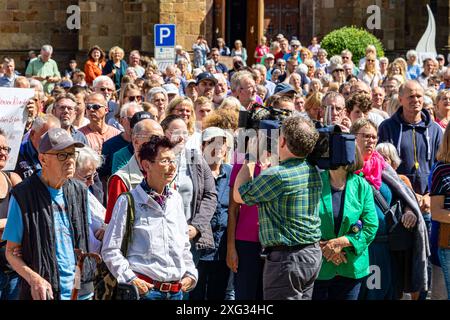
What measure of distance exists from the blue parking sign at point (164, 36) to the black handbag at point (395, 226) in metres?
9.79

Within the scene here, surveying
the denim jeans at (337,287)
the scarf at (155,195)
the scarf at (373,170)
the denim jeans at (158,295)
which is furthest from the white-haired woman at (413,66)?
the denim jeans at (158,295)

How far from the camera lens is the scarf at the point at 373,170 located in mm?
9492

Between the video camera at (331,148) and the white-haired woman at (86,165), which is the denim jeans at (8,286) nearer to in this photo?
the white-haired woman at (86,165)

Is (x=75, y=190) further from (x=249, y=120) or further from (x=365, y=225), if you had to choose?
(x=365, y=225)

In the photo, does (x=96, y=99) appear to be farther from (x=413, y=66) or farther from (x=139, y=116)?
(x=413, y=66)

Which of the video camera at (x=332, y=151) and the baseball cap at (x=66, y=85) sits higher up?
the baseball cap at (x=66, y=85)

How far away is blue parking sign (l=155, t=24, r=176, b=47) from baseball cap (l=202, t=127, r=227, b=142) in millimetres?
8866

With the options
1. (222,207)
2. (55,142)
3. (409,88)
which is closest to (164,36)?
(409,88)

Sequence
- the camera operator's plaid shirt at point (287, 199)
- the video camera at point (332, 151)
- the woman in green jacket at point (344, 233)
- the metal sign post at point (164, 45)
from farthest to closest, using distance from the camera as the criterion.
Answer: the metal sign post at point (164, 45)
the woman in green jacket at point (344, 233)
the video camera at point (332, 151)
the camera operator's plaid shirt at point (287, 199)

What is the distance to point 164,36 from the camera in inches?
742

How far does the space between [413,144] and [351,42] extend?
14.9 m

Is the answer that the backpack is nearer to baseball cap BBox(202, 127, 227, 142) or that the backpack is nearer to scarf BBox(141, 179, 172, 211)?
scarf BBox(141, 179, 172, 211)

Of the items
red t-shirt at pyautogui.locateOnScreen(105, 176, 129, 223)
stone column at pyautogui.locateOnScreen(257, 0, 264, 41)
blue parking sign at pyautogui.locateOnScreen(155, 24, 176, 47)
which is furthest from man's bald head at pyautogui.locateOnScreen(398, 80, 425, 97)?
stone column at pyautogui.locateOnScreen(257, 0, 264, 41)
